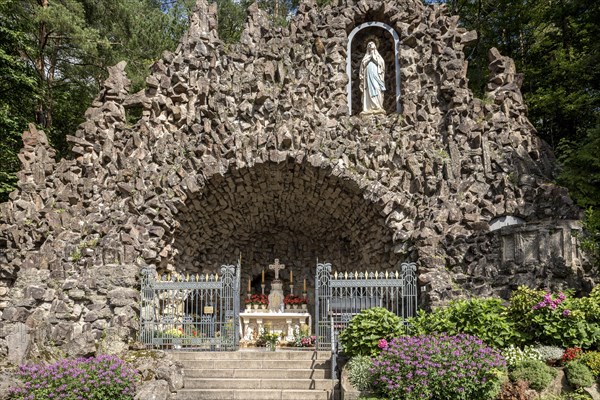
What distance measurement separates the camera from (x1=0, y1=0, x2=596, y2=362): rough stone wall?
618 inches

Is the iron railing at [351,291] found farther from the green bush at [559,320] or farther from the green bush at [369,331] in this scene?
the green bush at [559,320]

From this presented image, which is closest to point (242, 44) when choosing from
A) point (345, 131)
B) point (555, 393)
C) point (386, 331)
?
point (345, 131)

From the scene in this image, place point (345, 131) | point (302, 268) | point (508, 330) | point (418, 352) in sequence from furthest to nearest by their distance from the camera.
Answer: point (302, 268), point (345, 131), point (508, 330), point (418, 352)

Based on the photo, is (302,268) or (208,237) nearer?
(208,237)

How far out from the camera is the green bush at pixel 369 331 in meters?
12.0

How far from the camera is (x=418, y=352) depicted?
10508 millimetres

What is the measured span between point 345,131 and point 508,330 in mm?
8127

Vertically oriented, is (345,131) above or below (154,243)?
above

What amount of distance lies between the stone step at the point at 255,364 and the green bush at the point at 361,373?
4.90 feet

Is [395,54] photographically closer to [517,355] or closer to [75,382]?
[517,355]

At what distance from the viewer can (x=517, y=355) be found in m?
11.5

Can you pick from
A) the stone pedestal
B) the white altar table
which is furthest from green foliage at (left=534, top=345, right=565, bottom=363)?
the stone pedestal

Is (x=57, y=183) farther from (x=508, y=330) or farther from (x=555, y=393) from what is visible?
(x=555, y=393)

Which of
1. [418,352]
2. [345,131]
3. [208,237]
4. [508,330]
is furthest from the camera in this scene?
[208,237]
